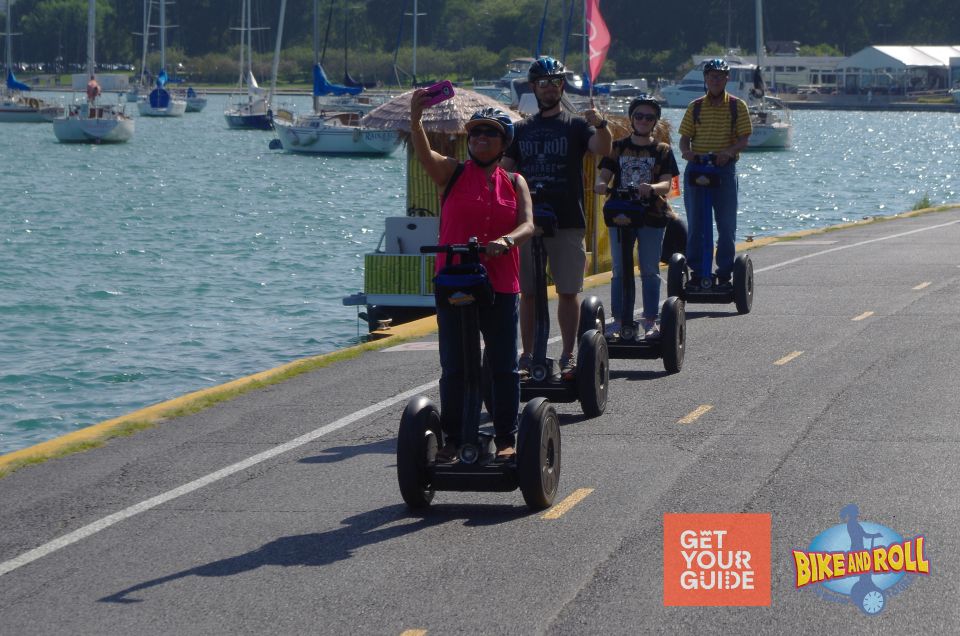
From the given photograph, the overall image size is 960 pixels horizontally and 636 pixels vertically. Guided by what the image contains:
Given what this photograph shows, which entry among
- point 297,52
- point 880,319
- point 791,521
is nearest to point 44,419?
point 880,319

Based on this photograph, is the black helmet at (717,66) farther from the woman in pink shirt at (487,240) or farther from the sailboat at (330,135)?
the sailboat at (330,135)

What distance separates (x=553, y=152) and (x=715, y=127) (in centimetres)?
475

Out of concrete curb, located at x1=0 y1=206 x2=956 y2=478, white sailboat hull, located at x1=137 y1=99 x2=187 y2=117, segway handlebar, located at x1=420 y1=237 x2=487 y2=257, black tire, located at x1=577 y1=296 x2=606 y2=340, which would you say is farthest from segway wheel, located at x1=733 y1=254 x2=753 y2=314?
white sailboat hull, located at x1=137 y1=99 x2=187 y2=117

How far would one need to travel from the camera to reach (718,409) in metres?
9.95

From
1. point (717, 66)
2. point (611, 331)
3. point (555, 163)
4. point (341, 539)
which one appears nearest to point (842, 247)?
point (717, 66)

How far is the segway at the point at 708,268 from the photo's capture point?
13773mm

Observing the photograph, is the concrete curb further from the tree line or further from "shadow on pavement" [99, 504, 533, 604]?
the tree line

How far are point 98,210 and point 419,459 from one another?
38.8 meters

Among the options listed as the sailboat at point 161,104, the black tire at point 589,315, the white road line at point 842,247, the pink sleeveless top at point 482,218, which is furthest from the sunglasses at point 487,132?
the sailboat at point 161,104

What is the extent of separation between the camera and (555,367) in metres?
A: 9.72

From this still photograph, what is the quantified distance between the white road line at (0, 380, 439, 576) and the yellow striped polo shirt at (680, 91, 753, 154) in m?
4.19

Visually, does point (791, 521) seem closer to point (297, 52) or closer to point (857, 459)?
point (857, 459)

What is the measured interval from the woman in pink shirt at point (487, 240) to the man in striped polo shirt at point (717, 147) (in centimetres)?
611

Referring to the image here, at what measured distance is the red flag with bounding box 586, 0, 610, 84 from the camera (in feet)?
43.5
